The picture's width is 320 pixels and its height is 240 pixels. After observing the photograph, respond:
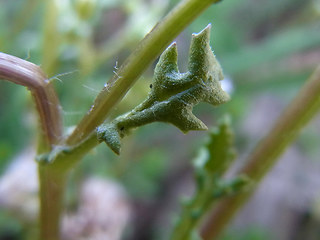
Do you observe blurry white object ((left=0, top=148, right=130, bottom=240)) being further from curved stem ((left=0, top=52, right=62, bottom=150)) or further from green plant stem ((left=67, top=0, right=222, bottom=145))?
green plant stem ((left=67, top=0, right=222, bottom=145))

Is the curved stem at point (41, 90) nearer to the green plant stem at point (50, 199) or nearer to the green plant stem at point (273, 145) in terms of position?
the green plant stem at point (50, 199)

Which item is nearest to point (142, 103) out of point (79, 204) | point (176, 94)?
point (176, 94)

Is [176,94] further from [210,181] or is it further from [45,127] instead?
[210,181]

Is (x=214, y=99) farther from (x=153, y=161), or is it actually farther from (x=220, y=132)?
(x=153, y=161)

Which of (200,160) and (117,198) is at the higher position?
(117,198)

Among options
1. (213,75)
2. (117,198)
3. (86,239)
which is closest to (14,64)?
(213,75)

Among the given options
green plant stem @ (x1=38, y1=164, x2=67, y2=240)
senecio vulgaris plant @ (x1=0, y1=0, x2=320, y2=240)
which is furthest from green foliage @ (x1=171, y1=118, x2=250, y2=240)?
green plant stem @ (x1=38, y1=164, x2=67, y2=240)
